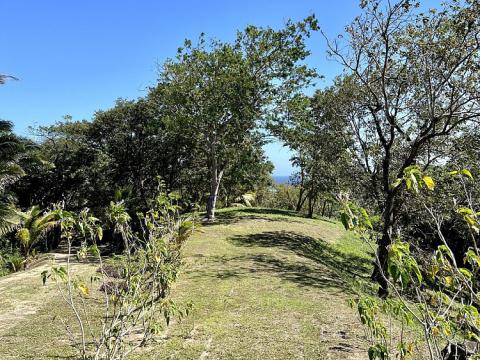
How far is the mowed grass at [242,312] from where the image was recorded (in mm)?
5910

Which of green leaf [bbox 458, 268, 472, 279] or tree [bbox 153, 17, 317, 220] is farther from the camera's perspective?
tree [bbox 153, 17, 317, 220]

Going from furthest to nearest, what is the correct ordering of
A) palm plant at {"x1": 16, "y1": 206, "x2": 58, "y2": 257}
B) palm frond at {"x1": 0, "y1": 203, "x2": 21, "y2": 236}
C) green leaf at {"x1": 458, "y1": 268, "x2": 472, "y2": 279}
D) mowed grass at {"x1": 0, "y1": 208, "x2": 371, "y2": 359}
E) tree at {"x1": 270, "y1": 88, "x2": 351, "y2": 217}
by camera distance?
1. tree at {"x1": 270, "y1": 88, "x2": 351, "y2": 217}
2. palm plant at {"x1": 16, "y1": 206, "x2": 58, "y2": 257}
3. palm frond at {"x1": 0, "y1": 203, "x2": 21, "y2": 236}
4. mowed grass at {"x1": 0, "y1": 208, "x2": 371, "y2": 359}
5. green leaf at {"x1": 458, "y1": 268, "x2": 472, "y2": 279}

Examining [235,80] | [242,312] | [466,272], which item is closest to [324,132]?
[235,80]

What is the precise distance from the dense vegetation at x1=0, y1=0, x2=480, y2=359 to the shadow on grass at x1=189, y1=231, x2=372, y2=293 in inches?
63.0

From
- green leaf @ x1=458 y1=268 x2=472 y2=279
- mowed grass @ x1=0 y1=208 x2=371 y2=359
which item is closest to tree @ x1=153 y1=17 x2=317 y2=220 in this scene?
mowed grass @ x1=0 y1=208 x2=371 y2=359

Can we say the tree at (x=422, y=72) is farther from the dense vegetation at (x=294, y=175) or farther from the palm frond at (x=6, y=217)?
the palm frond at (x=6, y=217)

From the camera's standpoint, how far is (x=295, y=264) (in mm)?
12383

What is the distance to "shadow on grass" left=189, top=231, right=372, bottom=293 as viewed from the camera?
1062 cm

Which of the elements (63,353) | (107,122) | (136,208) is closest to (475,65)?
(63,353)

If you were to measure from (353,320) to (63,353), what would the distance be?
4.98m

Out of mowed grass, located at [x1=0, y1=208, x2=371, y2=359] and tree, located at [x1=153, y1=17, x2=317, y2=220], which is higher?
tree, located at [x1=153, y1=17, x2=317, y2=220]

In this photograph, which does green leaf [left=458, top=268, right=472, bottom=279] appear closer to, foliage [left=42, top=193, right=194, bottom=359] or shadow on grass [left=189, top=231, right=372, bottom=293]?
foliage [left=42, top=193, right=194, bottom=359]

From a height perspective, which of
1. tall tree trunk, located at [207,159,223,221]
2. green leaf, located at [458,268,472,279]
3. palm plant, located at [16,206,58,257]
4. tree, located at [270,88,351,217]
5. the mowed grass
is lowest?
the mowed grass

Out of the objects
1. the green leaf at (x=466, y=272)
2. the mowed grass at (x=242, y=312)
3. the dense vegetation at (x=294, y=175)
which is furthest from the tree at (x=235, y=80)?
the green leaf at (x=466, y=272)
